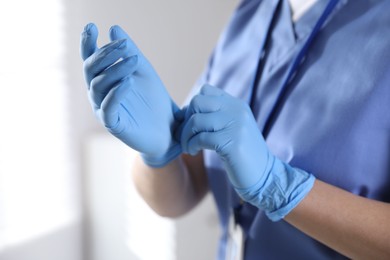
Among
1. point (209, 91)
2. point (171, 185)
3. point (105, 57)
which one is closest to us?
point (105, 57)

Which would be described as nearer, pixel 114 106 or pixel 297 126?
pixel 114 106

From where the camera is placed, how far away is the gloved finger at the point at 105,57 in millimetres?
469

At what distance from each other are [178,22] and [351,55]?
0.42 m

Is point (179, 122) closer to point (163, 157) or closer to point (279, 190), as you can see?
point (163, 157)

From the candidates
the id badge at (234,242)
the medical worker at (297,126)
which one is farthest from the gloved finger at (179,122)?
the id badge at (234,242)

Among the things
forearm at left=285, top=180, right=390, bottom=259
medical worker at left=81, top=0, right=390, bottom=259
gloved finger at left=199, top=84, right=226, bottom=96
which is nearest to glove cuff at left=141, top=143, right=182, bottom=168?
medical worker at left=81, top=0, right=390, bottom=259

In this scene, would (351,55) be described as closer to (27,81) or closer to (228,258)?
(228,258)

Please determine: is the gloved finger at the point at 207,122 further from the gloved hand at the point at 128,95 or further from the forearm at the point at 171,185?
the forearm at the point at 171,185

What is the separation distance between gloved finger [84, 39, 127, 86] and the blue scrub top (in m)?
0.33

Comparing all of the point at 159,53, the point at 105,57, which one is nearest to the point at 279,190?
the point at 105,57

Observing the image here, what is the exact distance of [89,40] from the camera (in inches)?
19.3

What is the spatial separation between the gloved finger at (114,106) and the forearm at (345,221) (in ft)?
0.98

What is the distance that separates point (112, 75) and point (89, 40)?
6 centimetres

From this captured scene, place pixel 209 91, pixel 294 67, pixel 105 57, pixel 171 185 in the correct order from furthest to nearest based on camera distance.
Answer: pixel 171 185
pixel 294 67
pixel 209 91
pixel 105 57
